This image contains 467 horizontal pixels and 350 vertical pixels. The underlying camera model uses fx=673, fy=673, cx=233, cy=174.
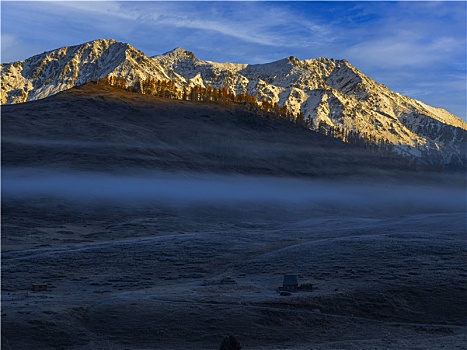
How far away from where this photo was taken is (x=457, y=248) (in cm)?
6756

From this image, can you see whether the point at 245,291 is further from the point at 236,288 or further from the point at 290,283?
the point at 290,283

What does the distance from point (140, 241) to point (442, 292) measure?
4057cm

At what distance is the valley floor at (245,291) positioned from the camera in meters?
38.9

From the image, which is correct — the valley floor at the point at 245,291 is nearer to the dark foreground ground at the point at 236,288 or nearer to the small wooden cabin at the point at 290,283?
the dark foreground ground at the point at 236,288

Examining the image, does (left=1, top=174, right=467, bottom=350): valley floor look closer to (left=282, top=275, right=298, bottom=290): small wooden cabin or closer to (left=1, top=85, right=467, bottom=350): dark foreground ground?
(left=1, top=85, right=467, bottom=350): dark foreground ground

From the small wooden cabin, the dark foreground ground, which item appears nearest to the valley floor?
the dark foreground ground

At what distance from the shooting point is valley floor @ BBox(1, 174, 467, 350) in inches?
1533

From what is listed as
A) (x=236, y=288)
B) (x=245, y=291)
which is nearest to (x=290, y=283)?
(x=245, y=291)

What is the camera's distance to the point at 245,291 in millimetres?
50625

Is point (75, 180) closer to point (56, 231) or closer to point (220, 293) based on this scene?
point (56, 231)

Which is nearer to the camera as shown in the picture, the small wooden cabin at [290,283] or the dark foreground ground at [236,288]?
the dark foreground ground at [236,288]

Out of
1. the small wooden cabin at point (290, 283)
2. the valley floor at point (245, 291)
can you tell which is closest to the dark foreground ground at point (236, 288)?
the valley floor at point (245, 291)

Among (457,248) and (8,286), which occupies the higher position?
(457,248)

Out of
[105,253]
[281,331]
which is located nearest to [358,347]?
[281,331]
